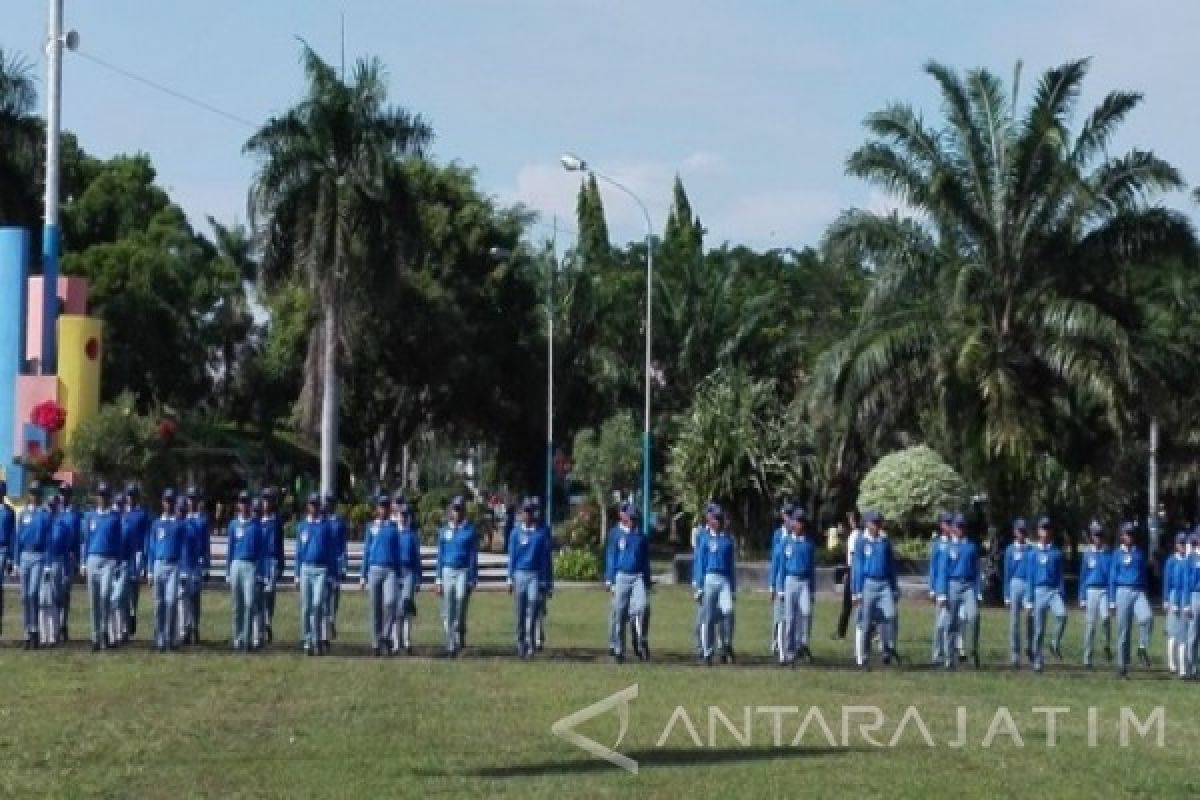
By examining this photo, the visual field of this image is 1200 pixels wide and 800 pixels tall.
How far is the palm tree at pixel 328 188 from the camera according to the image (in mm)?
48156

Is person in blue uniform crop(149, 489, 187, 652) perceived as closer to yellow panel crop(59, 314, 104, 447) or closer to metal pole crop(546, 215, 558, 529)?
yellow panel crop(59, 314, 104, 447)

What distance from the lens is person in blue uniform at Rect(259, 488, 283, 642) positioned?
2589 centimetres

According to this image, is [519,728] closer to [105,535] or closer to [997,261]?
[105,535]

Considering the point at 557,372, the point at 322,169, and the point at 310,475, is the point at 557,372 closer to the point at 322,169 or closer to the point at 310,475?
the point at 310,475

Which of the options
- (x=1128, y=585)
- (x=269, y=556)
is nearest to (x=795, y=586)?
(x=1128, y=585)

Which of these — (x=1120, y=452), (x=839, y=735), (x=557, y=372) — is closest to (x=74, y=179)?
(x=557, y=372)

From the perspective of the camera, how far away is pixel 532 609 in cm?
2528

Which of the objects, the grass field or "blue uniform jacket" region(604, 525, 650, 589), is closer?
the grass field

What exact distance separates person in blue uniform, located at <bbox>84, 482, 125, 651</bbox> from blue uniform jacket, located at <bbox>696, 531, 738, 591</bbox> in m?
7.44

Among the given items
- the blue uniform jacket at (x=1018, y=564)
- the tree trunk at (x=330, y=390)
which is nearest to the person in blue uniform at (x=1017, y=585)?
the blue uniform jacket at (x=1018, y=564)

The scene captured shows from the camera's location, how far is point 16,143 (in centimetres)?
5291

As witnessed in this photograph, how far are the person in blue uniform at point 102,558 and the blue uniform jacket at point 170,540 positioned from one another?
1.53 feet

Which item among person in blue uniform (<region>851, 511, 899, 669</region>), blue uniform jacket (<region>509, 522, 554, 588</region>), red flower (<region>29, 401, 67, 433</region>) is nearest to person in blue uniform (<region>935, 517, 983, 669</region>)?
person in blue uniform (<region>851, 511, 899, 669</region>)

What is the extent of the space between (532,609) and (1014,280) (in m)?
18.0
